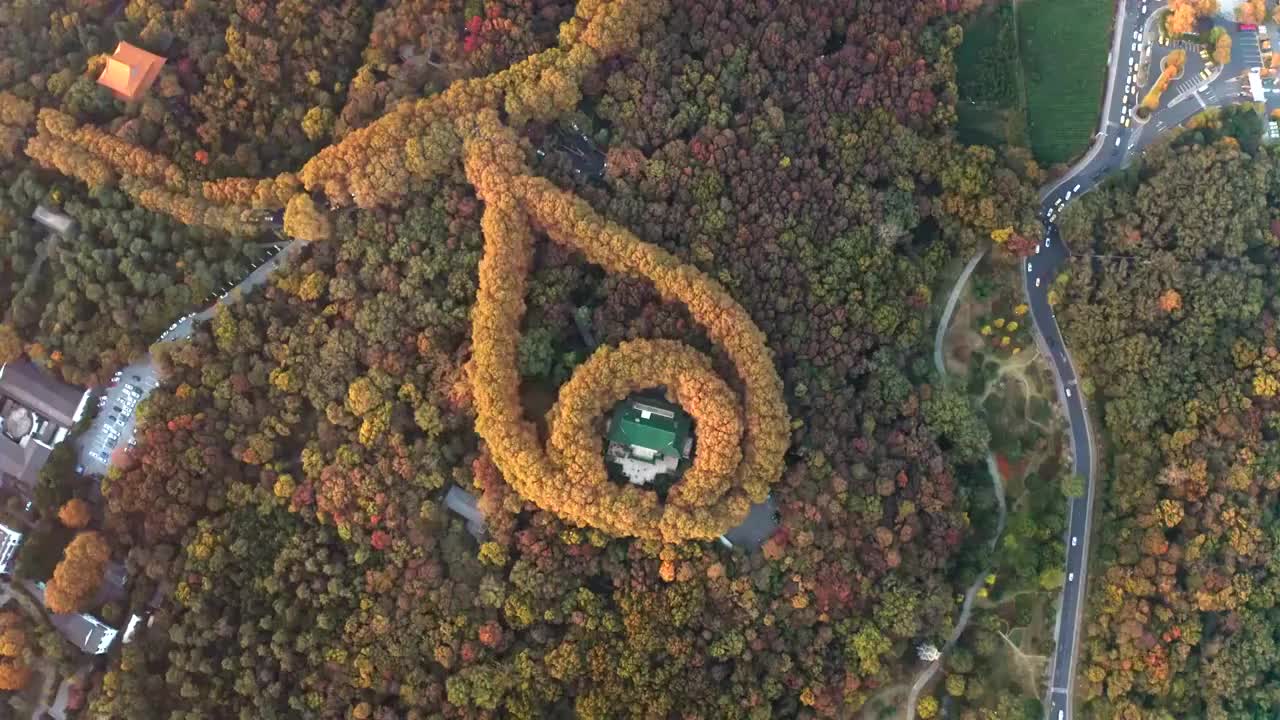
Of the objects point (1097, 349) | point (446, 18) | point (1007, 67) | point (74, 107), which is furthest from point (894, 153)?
point (74, 107)

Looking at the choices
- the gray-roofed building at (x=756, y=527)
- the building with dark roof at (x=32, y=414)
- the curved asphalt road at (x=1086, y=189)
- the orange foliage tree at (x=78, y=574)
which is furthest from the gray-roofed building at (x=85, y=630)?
the curved asphalt road at (x=1086, y=189)

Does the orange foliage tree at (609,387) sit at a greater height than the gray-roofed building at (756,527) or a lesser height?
greater

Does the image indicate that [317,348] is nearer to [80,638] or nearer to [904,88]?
[80,638]

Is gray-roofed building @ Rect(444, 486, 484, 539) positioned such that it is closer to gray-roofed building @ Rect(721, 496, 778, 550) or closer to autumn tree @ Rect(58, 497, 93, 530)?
gray-roofed building @ Rect(721, 496, 778, 550)

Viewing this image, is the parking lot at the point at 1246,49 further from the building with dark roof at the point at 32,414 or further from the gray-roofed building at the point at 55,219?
the building with dark roof at the point at 32,414

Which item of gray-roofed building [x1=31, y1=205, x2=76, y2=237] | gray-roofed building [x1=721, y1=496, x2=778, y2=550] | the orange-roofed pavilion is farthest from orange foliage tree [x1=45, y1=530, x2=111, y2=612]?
gray-roofed building [x1=721, y1=496, x2=778, y2=550]
